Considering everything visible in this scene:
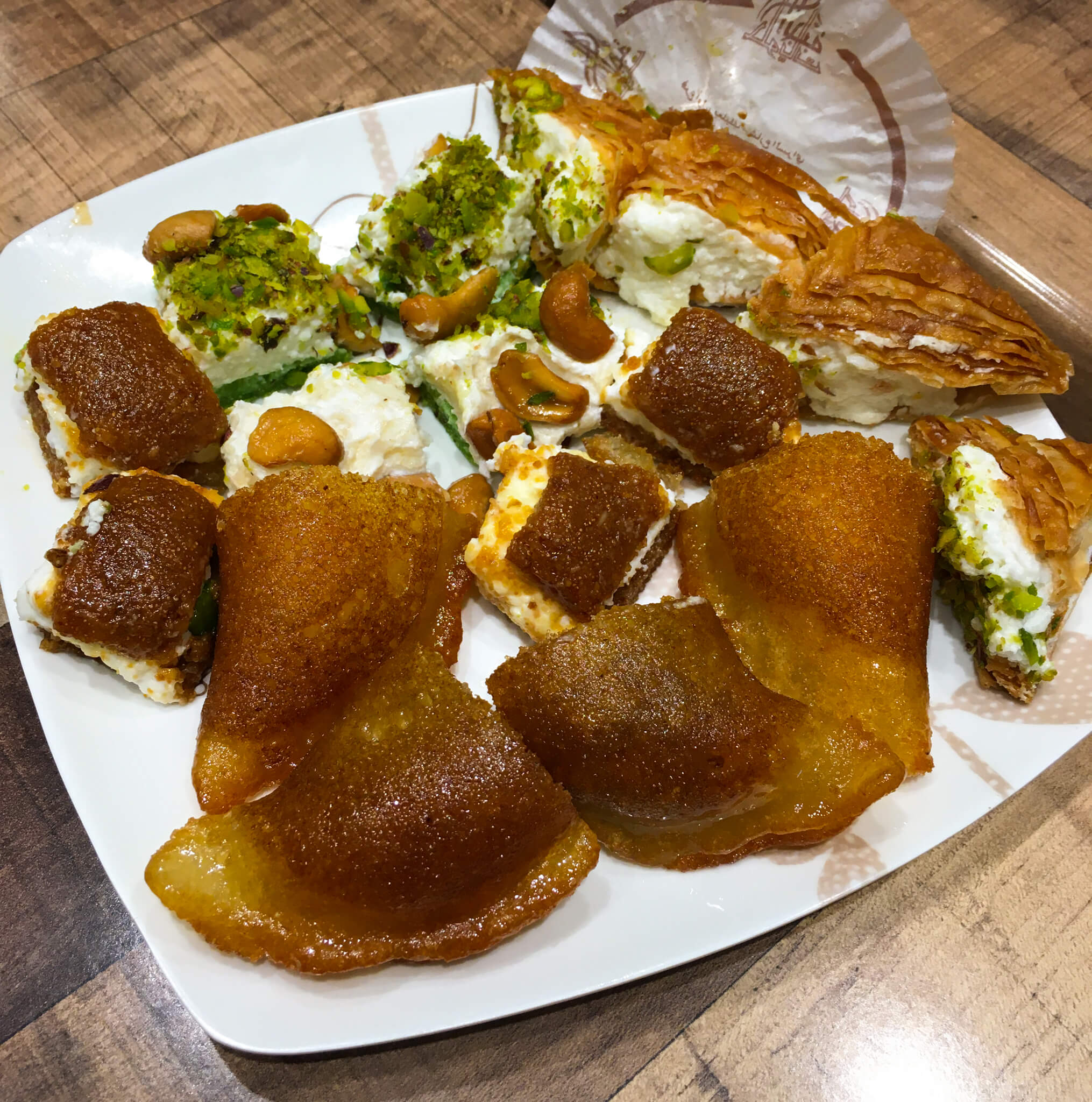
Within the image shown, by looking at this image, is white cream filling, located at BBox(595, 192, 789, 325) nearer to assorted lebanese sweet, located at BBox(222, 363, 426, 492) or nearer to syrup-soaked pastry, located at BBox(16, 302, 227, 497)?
assorted lebanese sweet, located at BBox(222, 363, 426, 492)

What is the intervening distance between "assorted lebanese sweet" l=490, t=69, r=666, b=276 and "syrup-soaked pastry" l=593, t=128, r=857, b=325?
0.22ft

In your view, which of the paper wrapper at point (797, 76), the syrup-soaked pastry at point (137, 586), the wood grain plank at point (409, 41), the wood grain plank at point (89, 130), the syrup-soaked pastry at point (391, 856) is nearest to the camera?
the syrup-soaked pastry at point (391, 856)

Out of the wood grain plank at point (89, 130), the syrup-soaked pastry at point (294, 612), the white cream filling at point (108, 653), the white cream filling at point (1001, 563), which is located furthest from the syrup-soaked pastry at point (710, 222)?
the wood grain plank at point (89, 130)

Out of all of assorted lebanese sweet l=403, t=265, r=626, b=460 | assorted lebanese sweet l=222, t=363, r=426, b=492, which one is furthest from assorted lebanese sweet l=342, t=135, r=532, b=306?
assorted lebanese sweet l=222, t=363, r=426, b=492

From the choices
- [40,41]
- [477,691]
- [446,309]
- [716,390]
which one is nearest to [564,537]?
[477,691]

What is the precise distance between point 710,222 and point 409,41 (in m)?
1.75

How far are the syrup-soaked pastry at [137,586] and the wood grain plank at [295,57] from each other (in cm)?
190

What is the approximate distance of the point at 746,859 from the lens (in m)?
1.71

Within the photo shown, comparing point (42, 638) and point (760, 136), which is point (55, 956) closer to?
point (42, 638)

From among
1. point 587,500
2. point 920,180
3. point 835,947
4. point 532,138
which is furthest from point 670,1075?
point 920,180

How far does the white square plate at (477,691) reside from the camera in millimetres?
1540

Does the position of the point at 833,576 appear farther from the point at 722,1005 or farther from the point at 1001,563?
the point at 722,1005

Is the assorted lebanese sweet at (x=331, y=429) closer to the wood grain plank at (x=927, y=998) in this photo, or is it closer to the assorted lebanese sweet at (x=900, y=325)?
the assorted lebanese sweet at (x=900, y=325)

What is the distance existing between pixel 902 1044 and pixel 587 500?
4.73 feet
